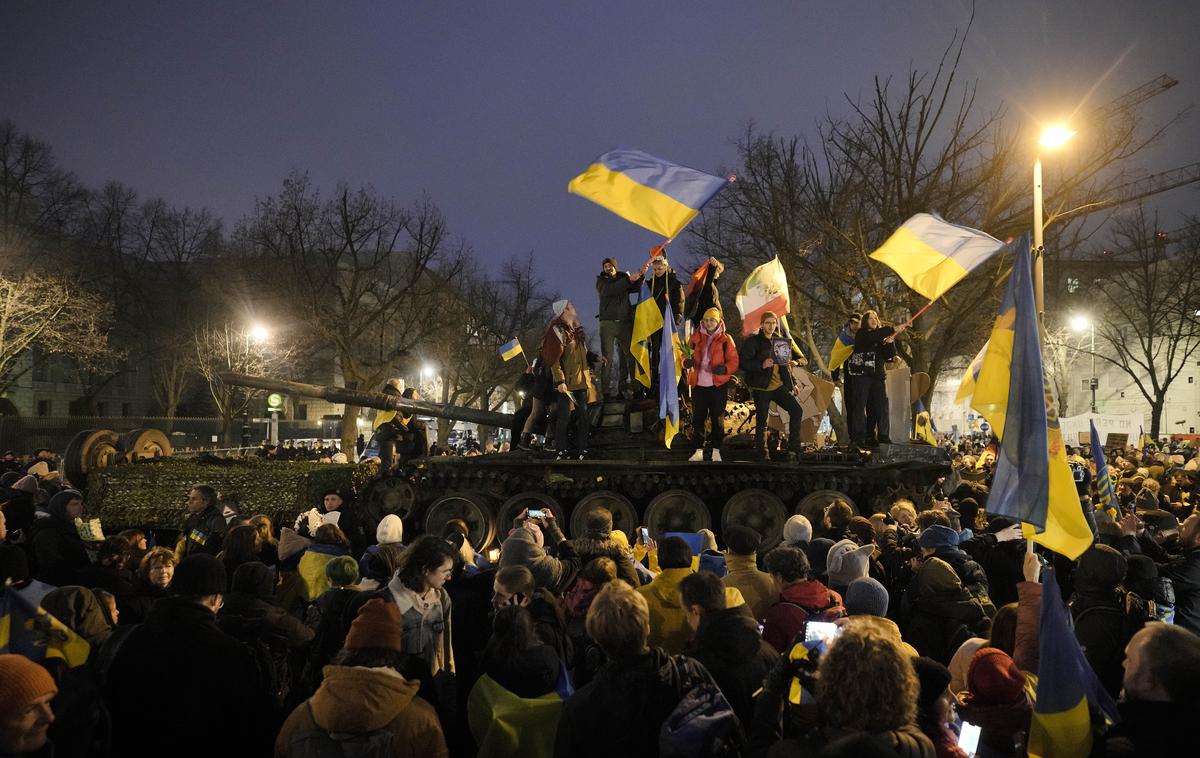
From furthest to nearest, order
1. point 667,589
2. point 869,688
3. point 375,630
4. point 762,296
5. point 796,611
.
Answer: point 762,296
point 667,589
point 796,611
point 375,630
point 869,688

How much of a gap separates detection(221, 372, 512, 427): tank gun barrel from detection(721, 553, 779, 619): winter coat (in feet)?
30.5

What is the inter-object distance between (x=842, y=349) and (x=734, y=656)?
395 inches

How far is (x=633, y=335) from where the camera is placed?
12.6 metres

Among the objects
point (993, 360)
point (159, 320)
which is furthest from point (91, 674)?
point (159, 320)

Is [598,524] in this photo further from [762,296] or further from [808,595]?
[762,296]

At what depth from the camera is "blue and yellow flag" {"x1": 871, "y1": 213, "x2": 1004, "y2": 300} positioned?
33.0 ft

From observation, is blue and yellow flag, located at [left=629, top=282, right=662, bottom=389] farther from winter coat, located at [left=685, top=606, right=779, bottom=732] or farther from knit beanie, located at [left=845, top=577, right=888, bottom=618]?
winter coat, located at [left=685, top=606, right=779, bottom=732]

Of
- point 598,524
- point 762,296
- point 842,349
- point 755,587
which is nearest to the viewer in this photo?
point 755,587

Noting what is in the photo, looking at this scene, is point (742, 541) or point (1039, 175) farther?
point (1039, 175)

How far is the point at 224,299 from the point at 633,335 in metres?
29.8

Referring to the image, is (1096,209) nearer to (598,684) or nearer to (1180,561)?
(1180,561)

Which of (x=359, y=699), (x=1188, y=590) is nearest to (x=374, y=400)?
(x=359, y=699)

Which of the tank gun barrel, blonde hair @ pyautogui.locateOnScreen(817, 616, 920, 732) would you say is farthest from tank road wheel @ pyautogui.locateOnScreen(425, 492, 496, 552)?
blonde hair @ pyautogui.locateOnScreen(817, 616, 920, 732)

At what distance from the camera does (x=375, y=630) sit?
3.34 meters
